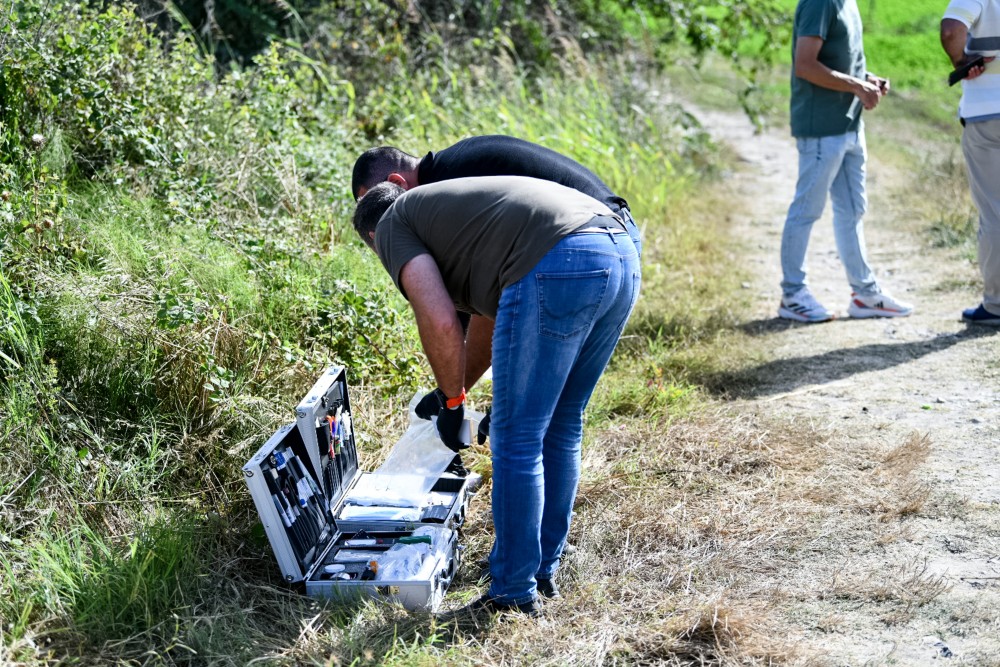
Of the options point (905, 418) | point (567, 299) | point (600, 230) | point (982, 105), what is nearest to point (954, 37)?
point (982, 105)

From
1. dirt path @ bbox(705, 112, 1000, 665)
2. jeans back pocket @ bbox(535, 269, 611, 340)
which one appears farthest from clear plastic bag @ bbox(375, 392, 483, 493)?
dirt path @ bbox(705, 112, 1000, 665)

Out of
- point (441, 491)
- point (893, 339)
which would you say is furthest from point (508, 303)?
point (893, 339)

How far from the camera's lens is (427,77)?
7641mm

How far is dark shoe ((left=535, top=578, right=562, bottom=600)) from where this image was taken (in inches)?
121

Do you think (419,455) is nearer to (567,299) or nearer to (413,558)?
(413,558)

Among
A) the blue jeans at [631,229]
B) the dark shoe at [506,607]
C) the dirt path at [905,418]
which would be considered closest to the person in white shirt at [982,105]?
the dirt path at [905,418]

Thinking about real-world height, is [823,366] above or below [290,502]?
below

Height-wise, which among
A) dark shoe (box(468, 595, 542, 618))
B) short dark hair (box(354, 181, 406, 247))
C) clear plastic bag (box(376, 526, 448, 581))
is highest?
short dark hair (box(354, 181, 406, 247))

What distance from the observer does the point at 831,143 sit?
17.3 ft

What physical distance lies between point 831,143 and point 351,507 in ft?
11.3

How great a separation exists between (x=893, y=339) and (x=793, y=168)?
5.44 metres

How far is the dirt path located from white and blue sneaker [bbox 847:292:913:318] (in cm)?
7

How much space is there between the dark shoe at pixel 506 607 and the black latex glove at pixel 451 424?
1.65 ft

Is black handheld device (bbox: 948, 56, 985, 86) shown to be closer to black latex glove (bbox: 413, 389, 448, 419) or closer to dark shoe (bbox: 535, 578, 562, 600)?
black latex glove (bbox: 413, 389, 448, 419)
